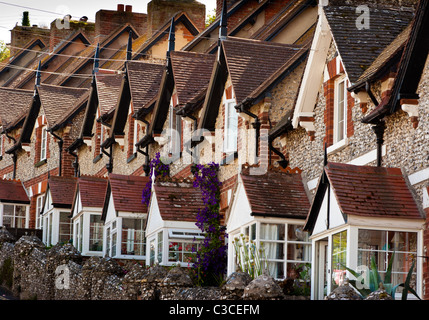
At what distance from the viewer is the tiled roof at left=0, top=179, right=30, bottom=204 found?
4234 centimetres

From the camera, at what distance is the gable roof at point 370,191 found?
1823cm

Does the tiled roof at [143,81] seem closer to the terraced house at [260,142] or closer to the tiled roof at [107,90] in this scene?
the terraced house at [260,142]

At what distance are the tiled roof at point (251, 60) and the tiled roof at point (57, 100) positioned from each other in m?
15.4

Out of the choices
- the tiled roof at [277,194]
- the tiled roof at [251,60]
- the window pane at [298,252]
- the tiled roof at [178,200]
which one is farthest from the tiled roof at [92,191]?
the window pane at [298,252]

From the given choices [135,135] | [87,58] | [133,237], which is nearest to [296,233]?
[133,237]

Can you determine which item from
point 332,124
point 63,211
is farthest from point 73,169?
point 332,124

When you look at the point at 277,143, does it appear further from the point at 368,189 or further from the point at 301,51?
the point at 368,189

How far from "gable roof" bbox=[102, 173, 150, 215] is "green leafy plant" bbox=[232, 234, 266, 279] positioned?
280 inches

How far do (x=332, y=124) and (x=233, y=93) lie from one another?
4.74m

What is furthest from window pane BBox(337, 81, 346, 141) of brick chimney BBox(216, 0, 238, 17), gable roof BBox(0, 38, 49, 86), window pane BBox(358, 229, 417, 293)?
gable roof BBox(0, 38, 49, 86)

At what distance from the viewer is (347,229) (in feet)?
60.0

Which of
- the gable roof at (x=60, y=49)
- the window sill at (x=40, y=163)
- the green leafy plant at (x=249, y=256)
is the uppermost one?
the gable roof at (x=60, y=49)

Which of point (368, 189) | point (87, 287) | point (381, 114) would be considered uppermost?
point (381, 114)

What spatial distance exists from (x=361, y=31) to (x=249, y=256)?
5365mm
